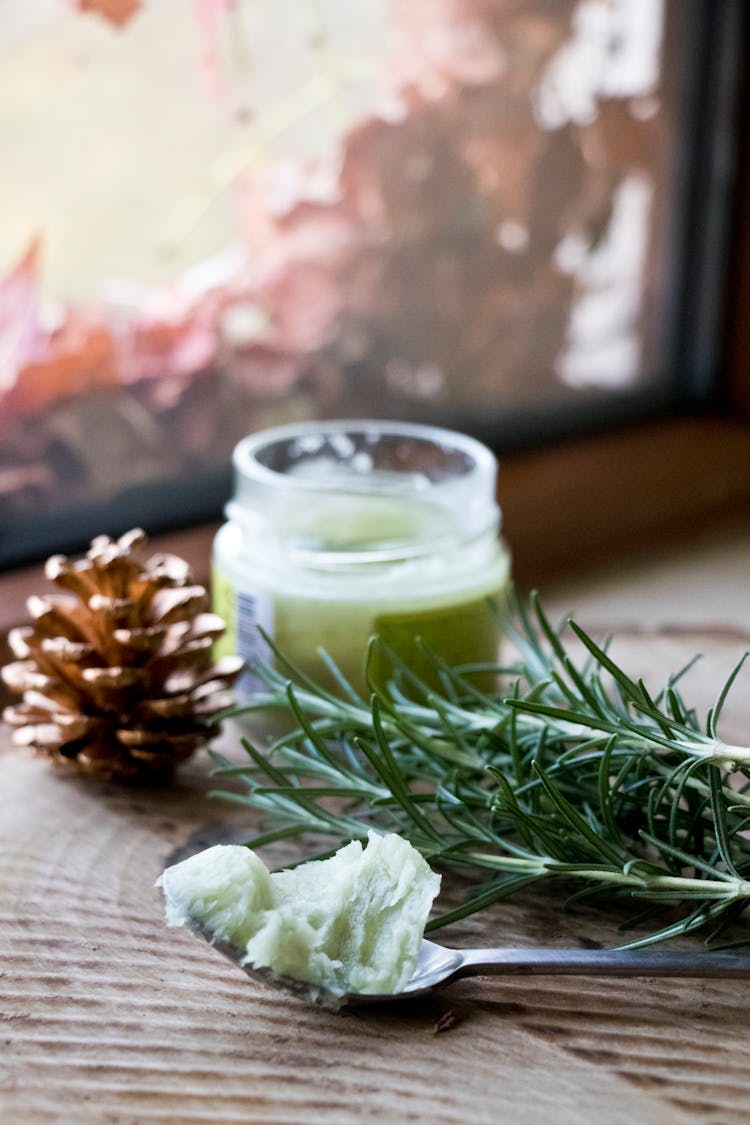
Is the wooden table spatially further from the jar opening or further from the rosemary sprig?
the jar opening

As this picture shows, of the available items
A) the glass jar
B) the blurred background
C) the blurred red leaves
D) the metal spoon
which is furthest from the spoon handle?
the blurred red leaves

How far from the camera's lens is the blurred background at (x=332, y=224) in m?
0.82

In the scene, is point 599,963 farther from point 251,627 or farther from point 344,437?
point 344,437

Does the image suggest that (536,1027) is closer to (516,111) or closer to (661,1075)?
(661,1075)

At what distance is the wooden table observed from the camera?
41 centimetres

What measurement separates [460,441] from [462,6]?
420mm

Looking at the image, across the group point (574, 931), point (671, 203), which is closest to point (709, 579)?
point (671, 203)

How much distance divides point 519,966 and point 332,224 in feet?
2.05

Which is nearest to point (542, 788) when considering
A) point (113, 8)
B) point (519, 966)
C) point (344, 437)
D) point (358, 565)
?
point (519, 966)

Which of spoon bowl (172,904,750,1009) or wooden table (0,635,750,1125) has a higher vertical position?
spoon bowl (172,904,750,1009)

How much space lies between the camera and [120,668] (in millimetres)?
607

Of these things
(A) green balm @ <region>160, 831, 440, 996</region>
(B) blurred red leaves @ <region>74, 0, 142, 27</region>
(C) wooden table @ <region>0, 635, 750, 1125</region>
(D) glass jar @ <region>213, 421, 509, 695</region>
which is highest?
(B) blurred red leaves @ <region>74, 0, 142, 27</region>

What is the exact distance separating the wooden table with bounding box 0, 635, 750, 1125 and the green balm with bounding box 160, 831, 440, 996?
2cm

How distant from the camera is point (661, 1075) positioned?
43cm
